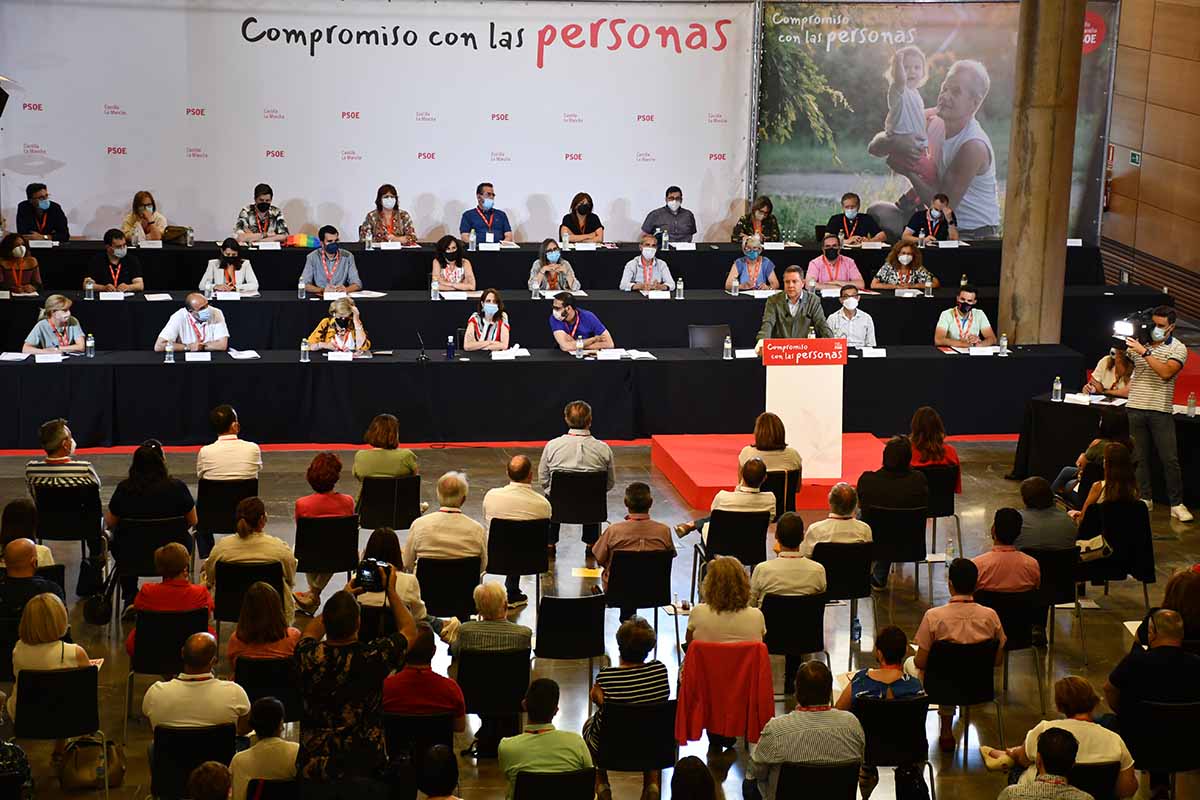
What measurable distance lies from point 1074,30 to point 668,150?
17.1ft

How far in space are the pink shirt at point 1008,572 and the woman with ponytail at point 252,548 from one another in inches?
133

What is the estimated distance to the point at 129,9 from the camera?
1586 cm

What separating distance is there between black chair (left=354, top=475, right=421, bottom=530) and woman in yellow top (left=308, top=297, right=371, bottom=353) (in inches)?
142

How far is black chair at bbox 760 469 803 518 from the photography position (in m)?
8.83

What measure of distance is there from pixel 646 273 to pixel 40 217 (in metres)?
6.12

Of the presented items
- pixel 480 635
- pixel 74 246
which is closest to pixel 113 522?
pixel 480 635

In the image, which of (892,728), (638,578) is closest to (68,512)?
(638,578)

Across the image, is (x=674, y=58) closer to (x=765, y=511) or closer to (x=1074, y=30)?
(x=1074, y=30)

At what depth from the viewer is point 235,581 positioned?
7.15m

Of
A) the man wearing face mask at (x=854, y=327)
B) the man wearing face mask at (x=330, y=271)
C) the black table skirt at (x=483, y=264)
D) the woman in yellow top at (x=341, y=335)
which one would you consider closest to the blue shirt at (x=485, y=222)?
the black table skirt at (x=483, y=264)

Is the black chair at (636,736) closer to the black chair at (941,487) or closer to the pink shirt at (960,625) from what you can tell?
the pink shirt at (960,625)

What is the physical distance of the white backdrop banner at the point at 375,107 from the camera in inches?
631

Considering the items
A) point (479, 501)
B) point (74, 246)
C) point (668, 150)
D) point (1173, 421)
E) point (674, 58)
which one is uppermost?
point (674, 58)

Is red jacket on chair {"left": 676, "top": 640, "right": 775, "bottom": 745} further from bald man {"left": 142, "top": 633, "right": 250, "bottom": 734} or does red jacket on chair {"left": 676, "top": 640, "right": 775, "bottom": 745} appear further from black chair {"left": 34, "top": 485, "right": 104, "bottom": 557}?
black chair {"left": 34, "top": 485, "right": 104, "bottom": 557}
